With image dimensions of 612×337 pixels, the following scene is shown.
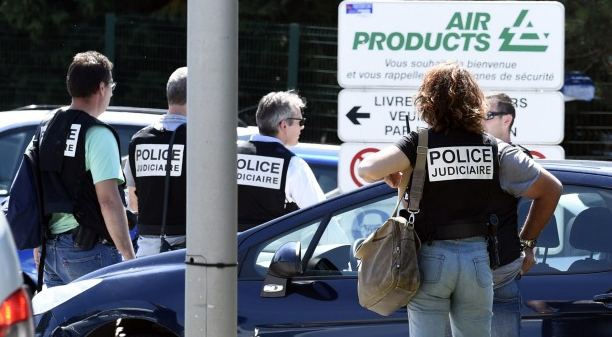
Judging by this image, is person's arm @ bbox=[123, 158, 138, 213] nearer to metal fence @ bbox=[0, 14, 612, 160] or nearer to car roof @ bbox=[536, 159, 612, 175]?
car roof @ bbox=[536, 159, 612, 175]

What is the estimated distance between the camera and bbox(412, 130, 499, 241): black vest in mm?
4328

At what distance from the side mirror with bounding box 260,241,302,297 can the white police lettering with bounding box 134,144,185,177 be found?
122 cm

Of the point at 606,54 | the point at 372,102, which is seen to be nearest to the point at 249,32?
the point at 606,54

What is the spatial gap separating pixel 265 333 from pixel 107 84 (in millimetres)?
1739

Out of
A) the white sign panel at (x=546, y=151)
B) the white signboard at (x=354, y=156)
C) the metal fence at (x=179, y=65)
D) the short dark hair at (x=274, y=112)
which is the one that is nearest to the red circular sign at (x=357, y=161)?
the white signboard at (x=354, y=156)

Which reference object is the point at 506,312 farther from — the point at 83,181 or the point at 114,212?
the point at 83,181

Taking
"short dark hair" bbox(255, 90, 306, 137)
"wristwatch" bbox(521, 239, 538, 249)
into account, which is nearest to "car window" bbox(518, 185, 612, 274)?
"wristwatch" bbox(521, 239, 538, 249)

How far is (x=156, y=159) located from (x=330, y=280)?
59.0 inches

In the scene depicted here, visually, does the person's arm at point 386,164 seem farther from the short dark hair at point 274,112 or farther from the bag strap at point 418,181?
the short dark hair at point 274,112

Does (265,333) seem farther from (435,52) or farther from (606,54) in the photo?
(606,54)

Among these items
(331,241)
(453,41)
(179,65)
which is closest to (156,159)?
(331,241)

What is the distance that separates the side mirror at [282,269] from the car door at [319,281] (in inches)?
1.0

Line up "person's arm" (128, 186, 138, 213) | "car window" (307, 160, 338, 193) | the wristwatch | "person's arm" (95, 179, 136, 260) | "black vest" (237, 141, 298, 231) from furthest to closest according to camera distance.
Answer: "car window" (307, 160, 338, 193), "person's arm" (128, 186, 138, 213), "black vest" (237, 141, 298, 231), "person's arm" (95, 179, 136, 260), the wristwatch

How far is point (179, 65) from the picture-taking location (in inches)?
567
